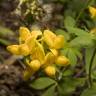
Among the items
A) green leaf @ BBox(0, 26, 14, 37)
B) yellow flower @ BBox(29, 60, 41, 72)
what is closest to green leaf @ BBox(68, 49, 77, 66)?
yellow flower @ BBox(29, 60, 41, 72)

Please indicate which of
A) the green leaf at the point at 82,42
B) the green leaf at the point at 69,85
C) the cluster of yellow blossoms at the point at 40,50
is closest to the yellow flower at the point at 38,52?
the cluster of yellow blossoms at the point at 40,50

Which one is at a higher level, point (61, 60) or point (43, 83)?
point (61, 60)

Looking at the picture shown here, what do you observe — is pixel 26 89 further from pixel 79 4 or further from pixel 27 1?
pixel 79 4

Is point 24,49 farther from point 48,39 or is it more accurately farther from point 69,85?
point 69,85

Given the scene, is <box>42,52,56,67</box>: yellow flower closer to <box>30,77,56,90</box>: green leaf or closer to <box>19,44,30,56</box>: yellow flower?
<box>19,44,30,56</box>: yellow flower

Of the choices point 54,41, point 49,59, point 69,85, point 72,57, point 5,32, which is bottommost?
point 5,32

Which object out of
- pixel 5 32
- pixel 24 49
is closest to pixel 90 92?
pixel 24 49

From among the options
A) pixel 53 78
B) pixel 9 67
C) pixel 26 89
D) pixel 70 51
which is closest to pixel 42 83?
pixel 53 78

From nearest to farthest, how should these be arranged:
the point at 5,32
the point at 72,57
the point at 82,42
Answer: the point at 82,42 < the point at 72,57 < the point at 5,32

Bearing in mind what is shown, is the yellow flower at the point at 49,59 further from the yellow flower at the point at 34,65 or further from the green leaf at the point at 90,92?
the green leaf at the point at 90,92
